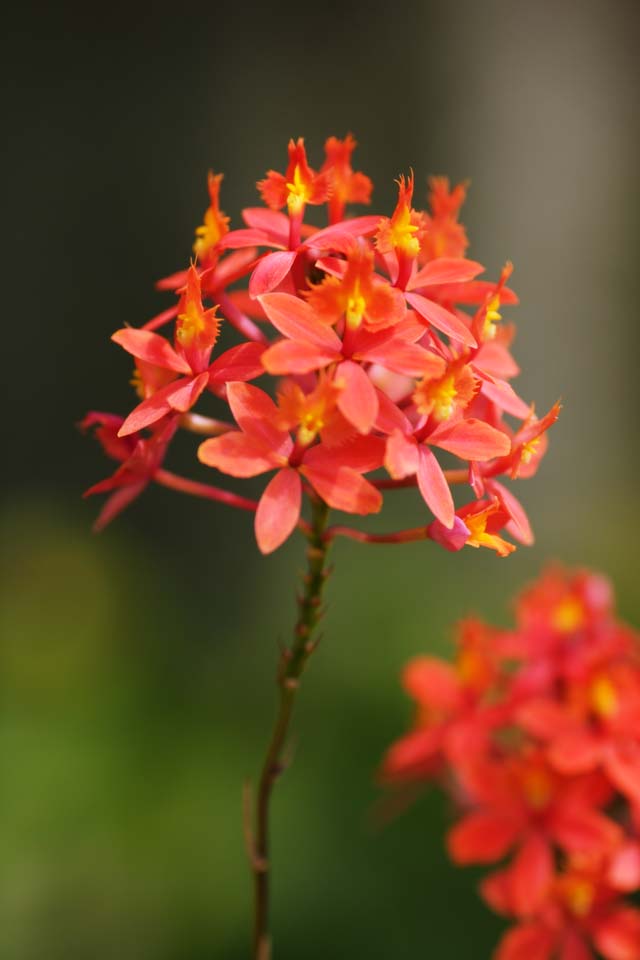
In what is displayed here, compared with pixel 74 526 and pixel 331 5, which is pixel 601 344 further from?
pixel 74 526

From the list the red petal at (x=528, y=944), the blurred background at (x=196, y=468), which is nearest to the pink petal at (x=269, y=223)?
the red petal at (x=528, y=944)

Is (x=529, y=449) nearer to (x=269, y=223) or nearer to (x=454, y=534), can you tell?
(x=454, y=534)

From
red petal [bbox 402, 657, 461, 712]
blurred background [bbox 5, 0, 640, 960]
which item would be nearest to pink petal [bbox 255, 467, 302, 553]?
red petal [bbox 402, 657, 461, 712]

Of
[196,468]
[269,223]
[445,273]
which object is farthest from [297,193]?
[196,468]

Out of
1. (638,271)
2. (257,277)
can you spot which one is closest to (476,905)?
(257,277)

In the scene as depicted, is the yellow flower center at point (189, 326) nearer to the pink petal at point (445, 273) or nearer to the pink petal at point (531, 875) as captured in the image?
the pink petal at point (445, 273)

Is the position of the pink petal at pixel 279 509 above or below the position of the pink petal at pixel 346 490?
below

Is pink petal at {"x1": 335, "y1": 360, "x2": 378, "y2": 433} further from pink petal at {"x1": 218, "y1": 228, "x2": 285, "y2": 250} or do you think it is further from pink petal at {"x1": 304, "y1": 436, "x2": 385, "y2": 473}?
pink petal at {"x1": 218, "y1": 228, "x2": 285, "y2": 250}
